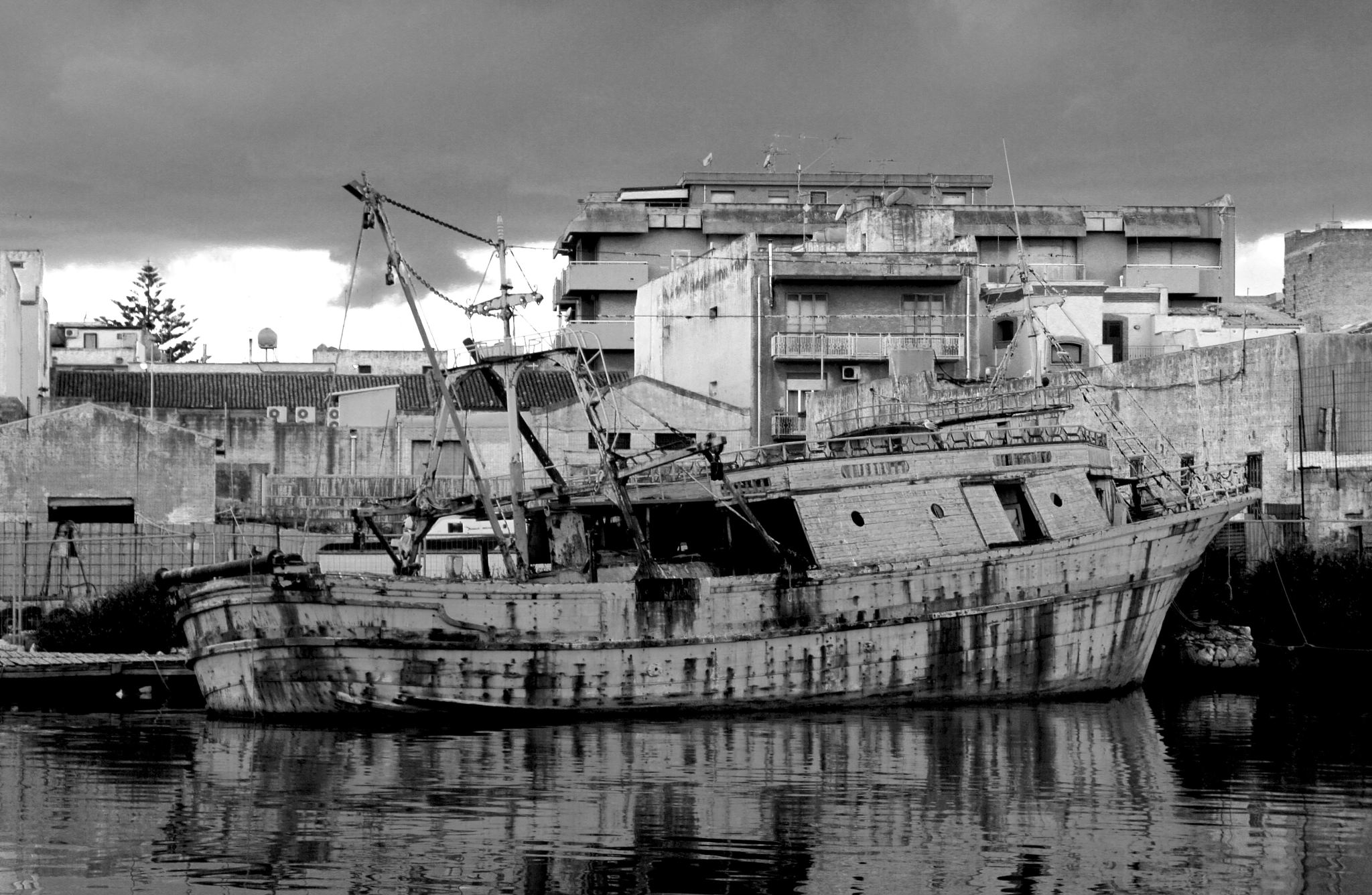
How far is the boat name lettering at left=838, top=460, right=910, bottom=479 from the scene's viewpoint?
82.4 feet

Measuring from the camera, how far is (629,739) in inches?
858

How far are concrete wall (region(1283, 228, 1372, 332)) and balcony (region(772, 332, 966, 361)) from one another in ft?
44.9

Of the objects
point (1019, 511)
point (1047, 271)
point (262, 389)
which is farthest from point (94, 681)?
point (1047, 271)

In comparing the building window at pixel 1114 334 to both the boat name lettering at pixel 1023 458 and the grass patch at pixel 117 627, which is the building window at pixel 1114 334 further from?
the grass patch at pixel 117 627

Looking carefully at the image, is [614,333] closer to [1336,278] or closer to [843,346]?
[843,346]

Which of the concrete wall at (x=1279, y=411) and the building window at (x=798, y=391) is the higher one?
the building window at (x=798, y=391)

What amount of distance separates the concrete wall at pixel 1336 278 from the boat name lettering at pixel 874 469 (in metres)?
31.7

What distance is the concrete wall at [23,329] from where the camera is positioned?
152ft

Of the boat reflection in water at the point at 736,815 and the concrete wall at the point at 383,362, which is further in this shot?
the concrete wall at the point at 383,362

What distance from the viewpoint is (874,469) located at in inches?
991

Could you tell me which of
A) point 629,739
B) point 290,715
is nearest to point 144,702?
point 290,715

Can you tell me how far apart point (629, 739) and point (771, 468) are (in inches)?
205

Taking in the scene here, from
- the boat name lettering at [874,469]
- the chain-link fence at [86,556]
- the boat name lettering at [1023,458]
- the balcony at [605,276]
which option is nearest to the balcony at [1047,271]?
the balcony at [605,276]

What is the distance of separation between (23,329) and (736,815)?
37529 millimetres
